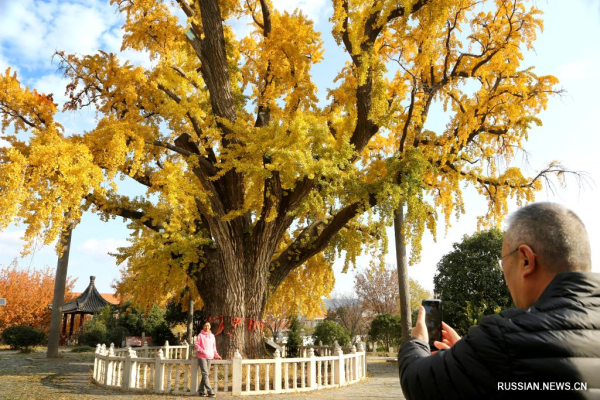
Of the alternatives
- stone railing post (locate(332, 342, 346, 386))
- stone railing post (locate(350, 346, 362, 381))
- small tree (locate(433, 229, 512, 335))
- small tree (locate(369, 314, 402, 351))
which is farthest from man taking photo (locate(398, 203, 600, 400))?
small tree (locate(369, 314, 402, 351))

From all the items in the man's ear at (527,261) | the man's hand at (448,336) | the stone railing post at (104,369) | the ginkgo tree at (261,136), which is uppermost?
the ginkgo tree at (261,136)

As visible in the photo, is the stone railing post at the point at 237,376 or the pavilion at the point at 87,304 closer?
the stone railing post at the point at 237,376

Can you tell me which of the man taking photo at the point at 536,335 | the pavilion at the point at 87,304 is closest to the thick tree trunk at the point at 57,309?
the pavilion at the point at 87,304

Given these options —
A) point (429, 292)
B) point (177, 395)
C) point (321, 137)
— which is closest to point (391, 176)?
point (321, 137)

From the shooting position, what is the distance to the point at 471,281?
19.1 metres

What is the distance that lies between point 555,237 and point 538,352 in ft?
1.36

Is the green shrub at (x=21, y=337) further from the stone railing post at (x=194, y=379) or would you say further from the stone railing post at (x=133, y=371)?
the stone railing post at (x=194, y=379)

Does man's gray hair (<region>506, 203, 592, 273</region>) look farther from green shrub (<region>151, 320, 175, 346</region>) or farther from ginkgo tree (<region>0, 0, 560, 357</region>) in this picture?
green shrub (<region>151, 320, 175, 346</region>)

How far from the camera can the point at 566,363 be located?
3.69ft

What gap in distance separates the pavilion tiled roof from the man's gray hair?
32.7 meters

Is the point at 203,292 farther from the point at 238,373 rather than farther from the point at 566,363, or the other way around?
the point at 566,363

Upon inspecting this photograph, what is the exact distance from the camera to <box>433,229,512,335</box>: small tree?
708 inches

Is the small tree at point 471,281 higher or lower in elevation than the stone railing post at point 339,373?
higher

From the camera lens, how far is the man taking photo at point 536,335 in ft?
3.71
